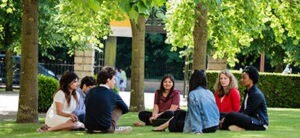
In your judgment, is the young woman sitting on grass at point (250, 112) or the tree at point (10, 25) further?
the tree at point (10, 25)

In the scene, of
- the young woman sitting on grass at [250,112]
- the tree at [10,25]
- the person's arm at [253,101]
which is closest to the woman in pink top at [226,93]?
the young woman sitting on grass at [250,112]

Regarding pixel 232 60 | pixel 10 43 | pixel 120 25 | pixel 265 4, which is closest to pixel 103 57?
pixel 120 25

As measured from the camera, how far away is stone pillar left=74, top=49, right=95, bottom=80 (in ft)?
114

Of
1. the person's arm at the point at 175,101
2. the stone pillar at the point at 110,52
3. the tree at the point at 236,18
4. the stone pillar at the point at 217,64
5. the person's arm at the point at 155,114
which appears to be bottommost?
the person's arm at the point at 155,114

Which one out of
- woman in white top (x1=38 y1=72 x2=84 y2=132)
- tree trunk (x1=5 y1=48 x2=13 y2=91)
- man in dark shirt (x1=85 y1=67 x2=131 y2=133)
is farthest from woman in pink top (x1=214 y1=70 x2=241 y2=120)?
tree trunk (x1=5 y1=48 x2=13 y2=91)

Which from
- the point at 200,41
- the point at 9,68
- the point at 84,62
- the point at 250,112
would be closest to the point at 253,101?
the point at 250,112

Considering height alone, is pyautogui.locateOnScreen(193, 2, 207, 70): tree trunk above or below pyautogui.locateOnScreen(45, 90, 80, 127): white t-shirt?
above

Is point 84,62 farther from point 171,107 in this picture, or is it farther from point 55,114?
point 55,114

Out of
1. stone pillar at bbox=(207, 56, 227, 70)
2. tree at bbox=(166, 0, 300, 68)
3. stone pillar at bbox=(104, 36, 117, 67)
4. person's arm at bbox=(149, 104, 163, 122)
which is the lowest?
person's arm at bbox=(149, 104, 163, 122)

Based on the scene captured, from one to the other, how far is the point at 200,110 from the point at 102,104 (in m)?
1.73

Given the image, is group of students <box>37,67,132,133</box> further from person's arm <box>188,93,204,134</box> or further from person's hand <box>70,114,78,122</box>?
person's arm <box>188,93,204,134</box>

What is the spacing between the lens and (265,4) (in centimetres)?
2188

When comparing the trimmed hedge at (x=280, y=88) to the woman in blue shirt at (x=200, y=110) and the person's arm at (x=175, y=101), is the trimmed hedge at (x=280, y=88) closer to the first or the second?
the person's arm at (x=175, y=101)

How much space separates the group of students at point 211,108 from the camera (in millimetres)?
12672
